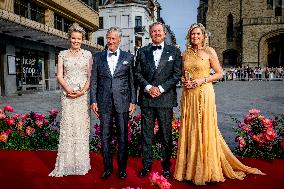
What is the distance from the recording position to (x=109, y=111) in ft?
14.4

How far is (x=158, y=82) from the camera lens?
170 inches

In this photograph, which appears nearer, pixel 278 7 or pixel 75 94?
pixel 75 94

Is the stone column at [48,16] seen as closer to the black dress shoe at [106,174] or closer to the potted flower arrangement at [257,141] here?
the potted flower arrangement at [257,141]

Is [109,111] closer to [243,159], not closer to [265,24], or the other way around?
[243,159]

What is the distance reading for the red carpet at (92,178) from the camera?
4.01 metres

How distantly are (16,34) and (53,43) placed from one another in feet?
15.3

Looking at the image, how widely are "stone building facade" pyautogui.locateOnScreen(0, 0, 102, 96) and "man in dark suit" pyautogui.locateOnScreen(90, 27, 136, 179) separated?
11.5 m

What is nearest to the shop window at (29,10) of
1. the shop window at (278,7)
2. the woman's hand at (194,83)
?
the woman's hand at (194,83)

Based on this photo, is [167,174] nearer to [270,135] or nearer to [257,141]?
[257,141]

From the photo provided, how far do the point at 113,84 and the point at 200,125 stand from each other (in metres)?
1.28

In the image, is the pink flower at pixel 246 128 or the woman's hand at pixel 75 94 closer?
the woman's hand at pixel 75 94

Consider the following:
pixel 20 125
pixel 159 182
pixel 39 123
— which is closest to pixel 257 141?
pixel 159 182

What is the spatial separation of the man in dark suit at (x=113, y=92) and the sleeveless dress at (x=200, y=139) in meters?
0.77

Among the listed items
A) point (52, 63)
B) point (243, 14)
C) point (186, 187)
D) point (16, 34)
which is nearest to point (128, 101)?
point (186, 187)
